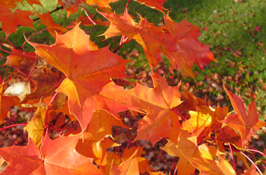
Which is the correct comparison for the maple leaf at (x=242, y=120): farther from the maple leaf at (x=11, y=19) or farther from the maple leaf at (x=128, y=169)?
the maple leaf at (x=11, y=19)

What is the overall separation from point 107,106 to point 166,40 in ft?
1.33

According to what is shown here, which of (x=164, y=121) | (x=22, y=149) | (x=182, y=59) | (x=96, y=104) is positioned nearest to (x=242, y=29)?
(x=182, y=59)

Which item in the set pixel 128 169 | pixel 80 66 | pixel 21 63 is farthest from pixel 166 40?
pixel 21 63

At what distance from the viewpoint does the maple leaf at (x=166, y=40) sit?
0.85m

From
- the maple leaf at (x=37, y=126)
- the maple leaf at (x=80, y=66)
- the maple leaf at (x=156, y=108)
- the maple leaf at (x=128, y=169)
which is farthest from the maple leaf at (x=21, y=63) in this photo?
the maple leaf at (x=128, y=169)

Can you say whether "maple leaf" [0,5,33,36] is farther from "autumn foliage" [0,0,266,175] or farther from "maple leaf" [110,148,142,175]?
"maple leaf" [110,148,142,175]

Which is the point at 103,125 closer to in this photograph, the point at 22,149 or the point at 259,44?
the point at 22,149

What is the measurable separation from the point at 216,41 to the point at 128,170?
2923 mm

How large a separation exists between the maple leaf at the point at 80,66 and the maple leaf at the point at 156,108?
0.11 m

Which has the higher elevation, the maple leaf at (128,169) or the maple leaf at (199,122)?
the maple leaf at (128,169)

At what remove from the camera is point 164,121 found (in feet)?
2.77

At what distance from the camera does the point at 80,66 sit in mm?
708

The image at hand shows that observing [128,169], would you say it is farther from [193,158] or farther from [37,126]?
[37,126]

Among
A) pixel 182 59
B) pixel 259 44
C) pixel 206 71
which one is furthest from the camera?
pixel 259 44
